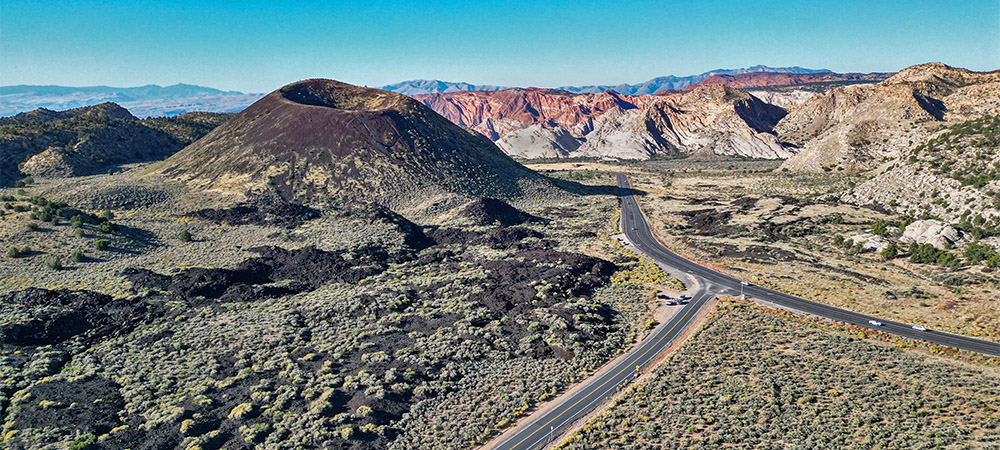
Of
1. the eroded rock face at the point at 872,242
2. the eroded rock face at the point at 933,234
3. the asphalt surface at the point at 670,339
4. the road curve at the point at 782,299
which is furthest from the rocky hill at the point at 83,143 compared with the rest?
the eroded rock face at the point at 933,234

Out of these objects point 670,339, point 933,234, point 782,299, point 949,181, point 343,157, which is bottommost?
point 670,339

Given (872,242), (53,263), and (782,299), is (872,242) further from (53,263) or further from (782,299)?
(53,263)

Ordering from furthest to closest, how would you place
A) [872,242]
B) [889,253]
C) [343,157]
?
[343,157], [872,242], [889,253]

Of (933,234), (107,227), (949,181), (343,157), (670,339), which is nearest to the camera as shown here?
(670,339)

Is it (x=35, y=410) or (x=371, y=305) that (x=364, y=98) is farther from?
(x=35, y=410)

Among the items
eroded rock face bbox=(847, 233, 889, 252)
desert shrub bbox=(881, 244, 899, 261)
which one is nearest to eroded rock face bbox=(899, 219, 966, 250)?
eroded rock face bbox=(847, 233, 889, 252)

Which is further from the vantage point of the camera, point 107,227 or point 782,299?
point 107,227

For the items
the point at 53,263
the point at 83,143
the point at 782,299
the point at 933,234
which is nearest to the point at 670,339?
the point at 782,299
